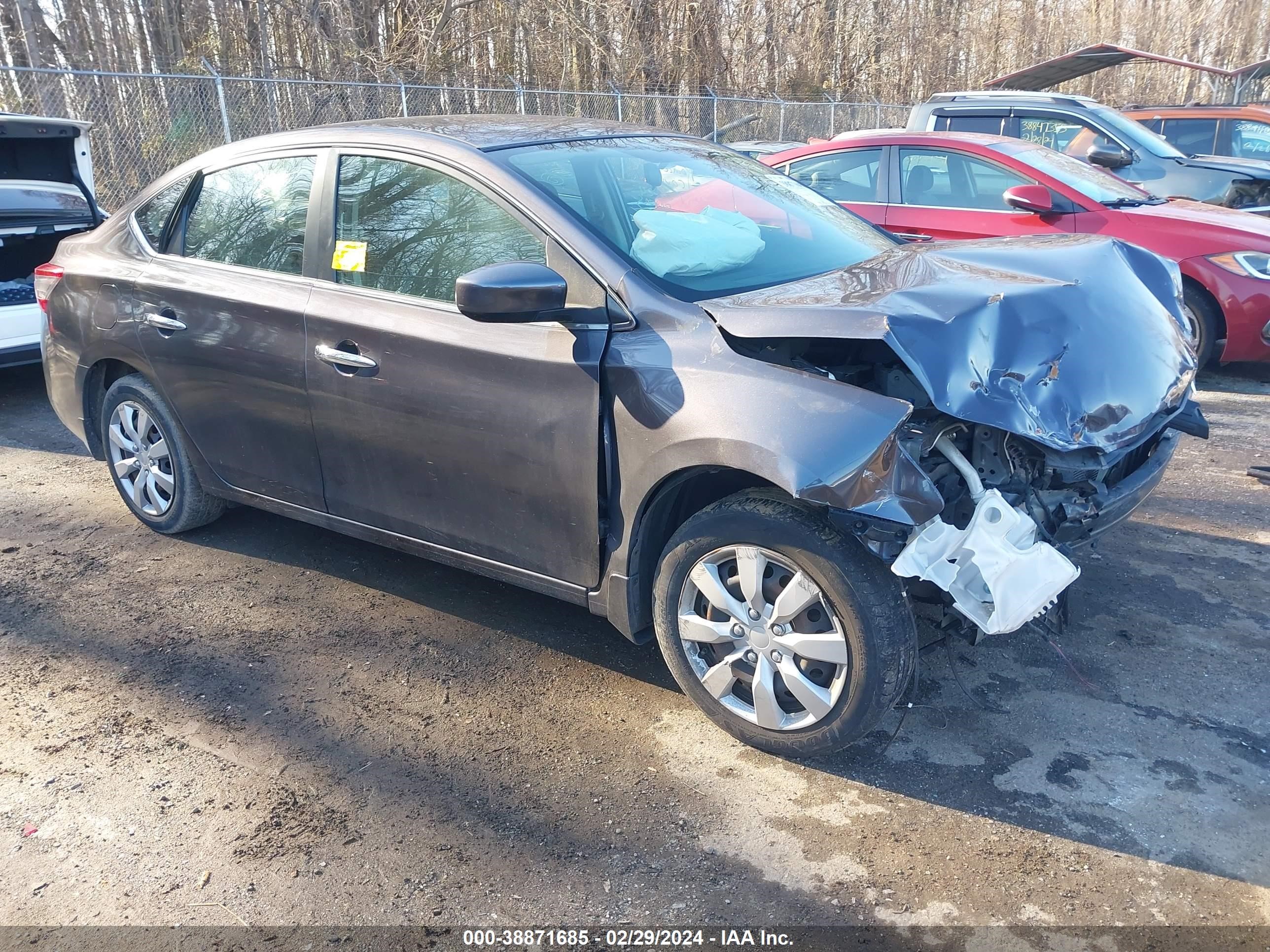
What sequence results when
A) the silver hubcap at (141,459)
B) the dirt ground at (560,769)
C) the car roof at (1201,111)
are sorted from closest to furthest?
the dirt ground at (560,769) < the silver hubcap at (141,459) < the car roof at (1201,111)

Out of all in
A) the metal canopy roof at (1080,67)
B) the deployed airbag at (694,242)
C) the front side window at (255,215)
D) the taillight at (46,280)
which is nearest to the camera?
the deployed airbag at (694,242)

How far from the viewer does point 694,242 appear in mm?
3457

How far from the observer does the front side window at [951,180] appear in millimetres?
7133

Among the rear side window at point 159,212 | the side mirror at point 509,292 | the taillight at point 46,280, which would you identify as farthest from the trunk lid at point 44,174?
the side mirror at point 509,292

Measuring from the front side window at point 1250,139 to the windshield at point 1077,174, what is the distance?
3894 mm

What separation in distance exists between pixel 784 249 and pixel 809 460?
1.27 m

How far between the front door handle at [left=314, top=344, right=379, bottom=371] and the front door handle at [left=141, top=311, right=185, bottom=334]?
2.82ft

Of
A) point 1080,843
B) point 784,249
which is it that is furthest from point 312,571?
point 1080,843

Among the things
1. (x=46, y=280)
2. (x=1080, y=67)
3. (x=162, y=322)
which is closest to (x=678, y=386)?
(x=162, y=322)

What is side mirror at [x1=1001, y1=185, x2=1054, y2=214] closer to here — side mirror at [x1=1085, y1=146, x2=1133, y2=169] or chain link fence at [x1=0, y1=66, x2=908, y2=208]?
side mirror at [x1=1085, y1=146, x2=1133, y2=169]

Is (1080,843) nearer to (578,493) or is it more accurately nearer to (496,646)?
(578,493)

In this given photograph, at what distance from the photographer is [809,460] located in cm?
267

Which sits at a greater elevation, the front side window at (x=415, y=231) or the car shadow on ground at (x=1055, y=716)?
the front side window at (x=415, y=231)

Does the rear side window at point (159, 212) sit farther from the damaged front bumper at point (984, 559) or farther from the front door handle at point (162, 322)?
the damaged front bumper at point (984, 559)
